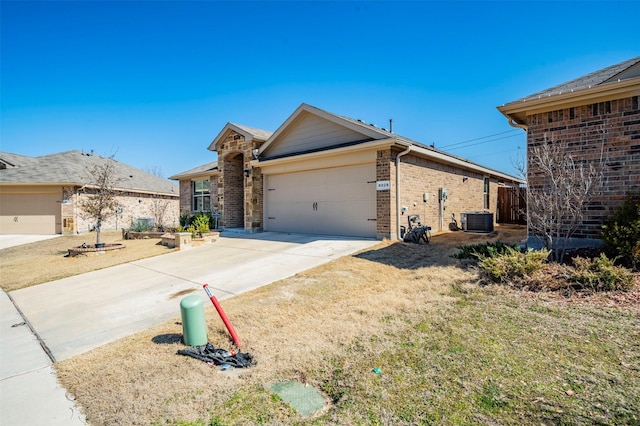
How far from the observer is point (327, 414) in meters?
2.54

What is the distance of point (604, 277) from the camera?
179 inches

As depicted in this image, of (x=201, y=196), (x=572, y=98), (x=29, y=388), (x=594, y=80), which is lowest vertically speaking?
(x=29, y=388)

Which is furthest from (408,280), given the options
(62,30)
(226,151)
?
(62,30)

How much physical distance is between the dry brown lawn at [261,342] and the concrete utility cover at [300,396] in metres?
0.13

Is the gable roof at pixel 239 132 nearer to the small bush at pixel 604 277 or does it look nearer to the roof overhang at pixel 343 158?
the roof overhang at pixel 343 158

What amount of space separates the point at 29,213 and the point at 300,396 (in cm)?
2346

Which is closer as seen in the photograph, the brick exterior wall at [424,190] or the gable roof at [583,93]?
the gable roof at [583,93]

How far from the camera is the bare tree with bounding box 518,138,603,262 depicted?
562 centimetres

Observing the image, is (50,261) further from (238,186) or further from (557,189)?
(557,189)

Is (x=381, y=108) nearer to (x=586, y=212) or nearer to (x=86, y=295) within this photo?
(x=586, y=212)

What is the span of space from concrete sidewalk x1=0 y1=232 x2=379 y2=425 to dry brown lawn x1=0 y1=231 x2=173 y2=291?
76 cm

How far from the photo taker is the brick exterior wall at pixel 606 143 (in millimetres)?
5836

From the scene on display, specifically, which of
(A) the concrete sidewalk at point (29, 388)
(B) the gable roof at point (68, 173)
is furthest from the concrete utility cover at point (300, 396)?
(B) the gable roof at point (68, 173)

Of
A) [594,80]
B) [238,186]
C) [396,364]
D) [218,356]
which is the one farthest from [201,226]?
[594,80]
